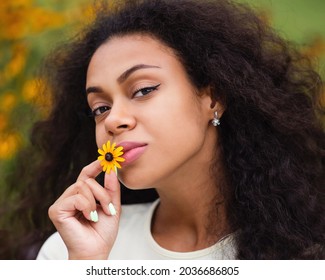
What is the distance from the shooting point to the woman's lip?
1885 millimetres

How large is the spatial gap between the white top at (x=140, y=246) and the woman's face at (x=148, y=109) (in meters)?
0.26

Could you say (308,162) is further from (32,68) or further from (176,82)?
(32,68)

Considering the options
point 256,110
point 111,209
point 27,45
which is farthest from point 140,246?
point 27,45

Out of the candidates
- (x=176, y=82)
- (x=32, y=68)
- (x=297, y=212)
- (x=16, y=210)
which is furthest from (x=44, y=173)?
(x=297, y=212)

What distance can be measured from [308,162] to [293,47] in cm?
51

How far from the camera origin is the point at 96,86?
2.03 meters

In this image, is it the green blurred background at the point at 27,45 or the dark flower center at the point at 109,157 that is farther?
the green blurred background at the point at 27,45

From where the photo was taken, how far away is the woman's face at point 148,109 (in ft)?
6.22

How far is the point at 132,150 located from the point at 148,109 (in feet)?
0.49

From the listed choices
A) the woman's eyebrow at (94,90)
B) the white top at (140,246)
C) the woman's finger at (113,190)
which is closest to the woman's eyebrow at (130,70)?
the woman's eyebrow at (94,90)

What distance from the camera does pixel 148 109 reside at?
1.91m

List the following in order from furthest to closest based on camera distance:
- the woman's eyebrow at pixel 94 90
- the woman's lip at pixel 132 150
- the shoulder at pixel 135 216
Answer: the shoulder at pixel 135 216
the woman's eyebrow at pixel 94 90
the woman's lip at pixel 132 150

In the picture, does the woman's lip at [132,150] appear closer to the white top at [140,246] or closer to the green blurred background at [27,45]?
the white top at [140,246]

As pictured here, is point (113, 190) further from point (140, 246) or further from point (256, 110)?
point (256, 110)
